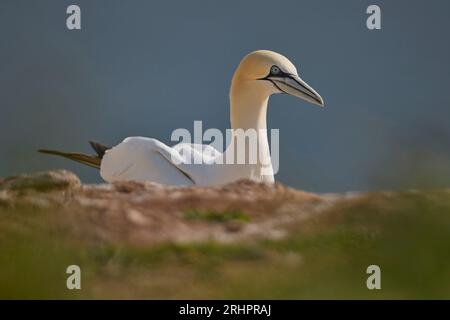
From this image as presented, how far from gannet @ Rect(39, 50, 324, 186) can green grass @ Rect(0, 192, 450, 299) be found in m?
3.53

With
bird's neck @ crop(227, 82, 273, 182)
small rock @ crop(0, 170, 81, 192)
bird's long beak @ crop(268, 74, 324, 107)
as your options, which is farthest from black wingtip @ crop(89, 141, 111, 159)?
small rock @ crop(0, 170, 81, 192)

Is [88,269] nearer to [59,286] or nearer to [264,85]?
[59,286]

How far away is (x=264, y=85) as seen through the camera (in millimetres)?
9922

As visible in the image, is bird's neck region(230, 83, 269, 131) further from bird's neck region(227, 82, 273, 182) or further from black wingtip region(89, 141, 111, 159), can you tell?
black wingtip region(89, 141, 111, 159)

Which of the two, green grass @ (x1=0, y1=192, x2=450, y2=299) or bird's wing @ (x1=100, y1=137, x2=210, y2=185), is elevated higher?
bird's wing @ (x1=100, y1=137, x2=210, y2=185)

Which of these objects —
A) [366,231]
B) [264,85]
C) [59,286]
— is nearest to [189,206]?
[366,231]

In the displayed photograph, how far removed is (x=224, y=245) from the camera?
5.67 m

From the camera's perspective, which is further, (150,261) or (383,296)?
(150,261)

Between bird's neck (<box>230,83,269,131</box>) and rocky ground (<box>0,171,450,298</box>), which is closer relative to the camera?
rocky ground (<box>0,171,450,298</box>)

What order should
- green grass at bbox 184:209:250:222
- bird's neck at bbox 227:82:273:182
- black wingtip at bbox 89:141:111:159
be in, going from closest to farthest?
green grass at bbox 184:209:250:222 → bird's neck at bbox 227:82:273:182 → black wingtip at bbox 89:141:111:159

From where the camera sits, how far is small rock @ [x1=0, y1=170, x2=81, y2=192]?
7246mm
